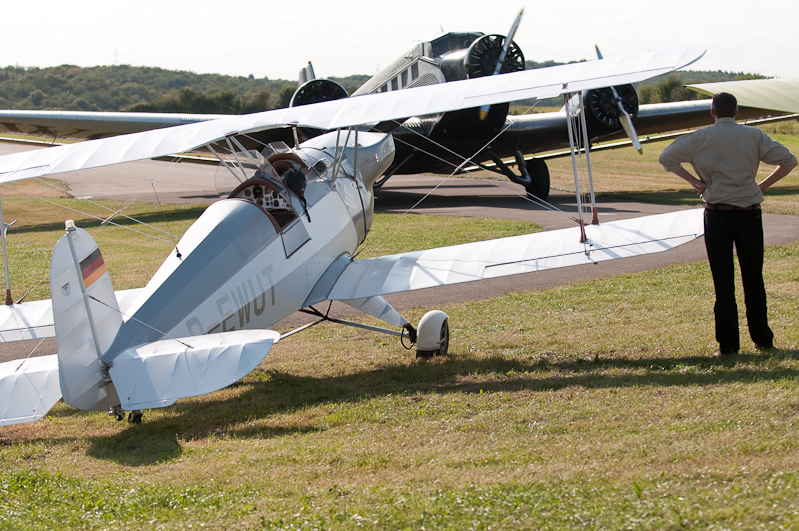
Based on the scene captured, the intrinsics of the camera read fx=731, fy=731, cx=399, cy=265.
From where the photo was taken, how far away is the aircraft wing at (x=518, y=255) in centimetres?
727

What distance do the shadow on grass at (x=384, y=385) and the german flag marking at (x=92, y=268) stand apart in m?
1.21

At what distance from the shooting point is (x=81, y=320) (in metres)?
5.23

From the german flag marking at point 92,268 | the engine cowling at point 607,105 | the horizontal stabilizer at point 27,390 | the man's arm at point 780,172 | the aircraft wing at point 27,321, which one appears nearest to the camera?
the horizontal stabilizer at point 27,390

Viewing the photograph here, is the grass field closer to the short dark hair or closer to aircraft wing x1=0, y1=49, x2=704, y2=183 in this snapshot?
the short dark hair

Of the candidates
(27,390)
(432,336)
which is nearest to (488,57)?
(432,336)

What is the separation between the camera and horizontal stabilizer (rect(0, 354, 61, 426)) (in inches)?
199

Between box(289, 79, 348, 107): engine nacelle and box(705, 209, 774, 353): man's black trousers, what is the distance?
1695 centimetres

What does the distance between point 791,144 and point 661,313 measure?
34657 millimetres

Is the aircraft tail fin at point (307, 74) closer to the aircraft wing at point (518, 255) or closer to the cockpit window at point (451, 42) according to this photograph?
the cockpit window at point (451, 42)

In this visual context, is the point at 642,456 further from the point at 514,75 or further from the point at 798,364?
the point at 514,75

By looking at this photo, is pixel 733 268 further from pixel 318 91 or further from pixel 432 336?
pixel 318 91

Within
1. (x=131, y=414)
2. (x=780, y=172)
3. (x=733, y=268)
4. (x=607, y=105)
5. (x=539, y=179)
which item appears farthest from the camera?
(x=539, y=179)

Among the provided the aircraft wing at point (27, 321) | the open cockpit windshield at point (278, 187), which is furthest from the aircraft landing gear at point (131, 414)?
the open cockpit windshield at point (278, 187)

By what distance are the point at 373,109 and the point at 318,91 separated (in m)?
15.4
